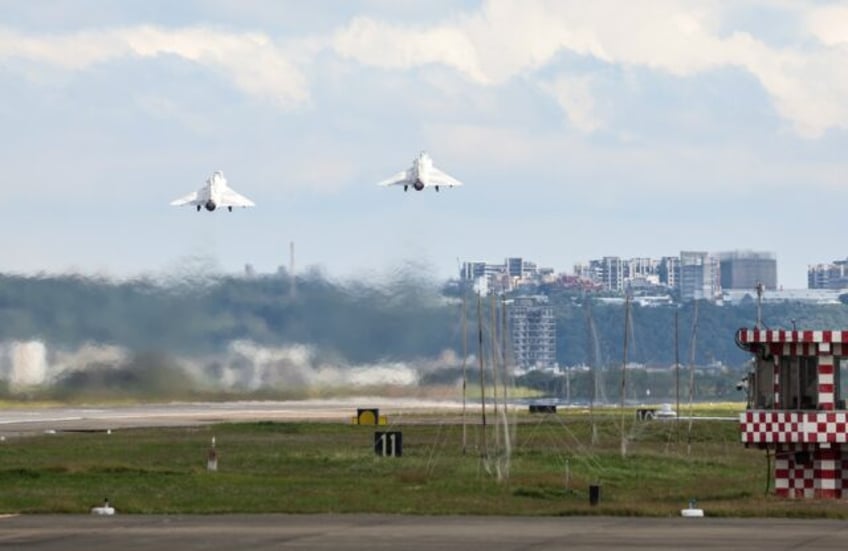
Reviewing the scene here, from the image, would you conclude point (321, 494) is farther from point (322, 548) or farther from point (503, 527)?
point (322, 548)

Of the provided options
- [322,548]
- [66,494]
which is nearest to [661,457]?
[66,494]

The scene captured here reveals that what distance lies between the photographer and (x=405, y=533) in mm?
45562

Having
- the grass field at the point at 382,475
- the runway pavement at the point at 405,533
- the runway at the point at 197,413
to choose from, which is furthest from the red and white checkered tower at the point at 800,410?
the runway at the point at 197,413

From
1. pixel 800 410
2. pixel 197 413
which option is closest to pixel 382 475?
pixel 800 410

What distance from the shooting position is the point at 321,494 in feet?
188

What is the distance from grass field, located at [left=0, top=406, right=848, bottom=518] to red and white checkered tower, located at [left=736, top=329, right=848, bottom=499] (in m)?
1.39

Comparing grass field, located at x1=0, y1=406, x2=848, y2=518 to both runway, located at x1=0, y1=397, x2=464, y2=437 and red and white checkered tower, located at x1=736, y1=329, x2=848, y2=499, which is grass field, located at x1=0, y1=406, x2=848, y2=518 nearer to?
red and white checkered tower, located at x1=736, y1=329, x2=848, y2=499

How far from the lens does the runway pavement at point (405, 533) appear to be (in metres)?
42.7

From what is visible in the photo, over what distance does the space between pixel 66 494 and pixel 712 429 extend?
66.8 m

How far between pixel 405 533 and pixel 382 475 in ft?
73.7

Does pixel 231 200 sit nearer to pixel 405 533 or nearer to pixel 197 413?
pixel 197 413

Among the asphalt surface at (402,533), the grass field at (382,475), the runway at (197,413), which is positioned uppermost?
the runway at (197,413)

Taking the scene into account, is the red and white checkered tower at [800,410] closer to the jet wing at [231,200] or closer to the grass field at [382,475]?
the grass field at [382,475]

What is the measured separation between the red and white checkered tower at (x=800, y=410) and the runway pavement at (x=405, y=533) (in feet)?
21.5
